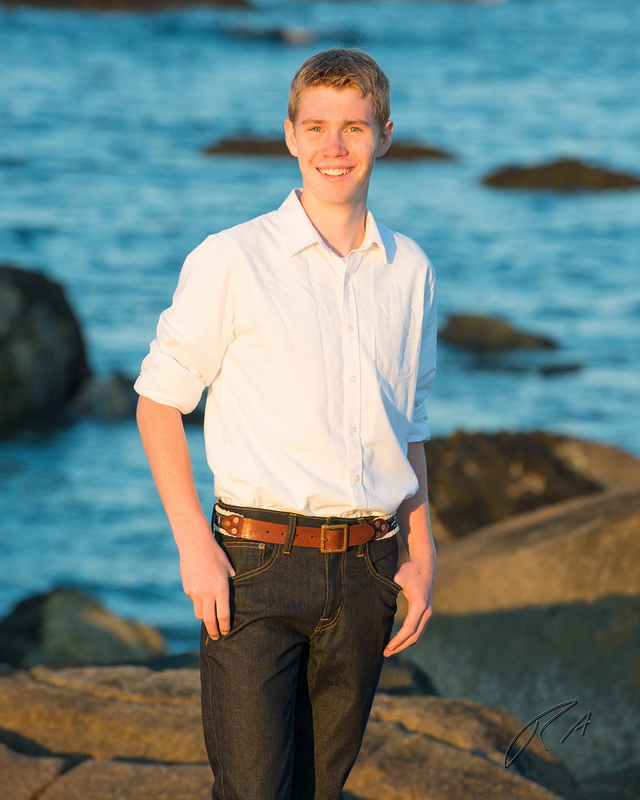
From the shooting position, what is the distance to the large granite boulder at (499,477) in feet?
26.4

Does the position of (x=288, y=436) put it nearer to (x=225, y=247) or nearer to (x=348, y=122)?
(x=225, y=247)

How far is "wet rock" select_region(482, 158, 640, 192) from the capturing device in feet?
89.8

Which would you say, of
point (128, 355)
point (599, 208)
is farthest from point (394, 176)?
point (128, 355)

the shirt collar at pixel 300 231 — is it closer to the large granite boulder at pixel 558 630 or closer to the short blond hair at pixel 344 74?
the short blond hair at pixel 344 74

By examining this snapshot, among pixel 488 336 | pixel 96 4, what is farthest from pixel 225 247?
pixel 96 4

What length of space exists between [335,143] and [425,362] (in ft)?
1.92

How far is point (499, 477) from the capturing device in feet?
27.5

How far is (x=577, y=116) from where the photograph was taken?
36.4 meters

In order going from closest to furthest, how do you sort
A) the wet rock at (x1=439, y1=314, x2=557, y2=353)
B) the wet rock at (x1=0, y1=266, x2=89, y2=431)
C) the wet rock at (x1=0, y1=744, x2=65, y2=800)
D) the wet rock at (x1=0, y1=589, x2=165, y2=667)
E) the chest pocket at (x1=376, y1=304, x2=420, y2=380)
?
1. the chest pocket at (x1=376, y1=304, x2=420, y2=380)
2. the wet rock at (x1=0, y1=744, x2=65, y2=800)
3. the wet rock at (x1=0, y1=589, x2=165, y2=667)
4. the wet rock at (x1=0, y1=266, x2=89, y2=431)
5. the wet rock at (x1=439, y1=314, x2=557, y2=353)

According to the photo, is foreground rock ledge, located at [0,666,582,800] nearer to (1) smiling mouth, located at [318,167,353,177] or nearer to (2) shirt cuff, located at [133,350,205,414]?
(2) shirt cuff, located at [133,350,205,414]

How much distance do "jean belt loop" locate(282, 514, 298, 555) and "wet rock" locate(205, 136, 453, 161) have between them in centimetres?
2709

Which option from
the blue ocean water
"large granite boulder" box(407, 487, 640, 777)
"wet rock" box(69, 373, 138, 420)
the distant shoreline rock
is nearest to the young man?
the blue ocean water

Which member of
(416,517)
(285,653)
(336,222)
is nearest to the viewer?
(285,653)

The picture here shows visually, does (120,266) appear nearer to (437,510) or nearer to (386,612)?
(437,510)
